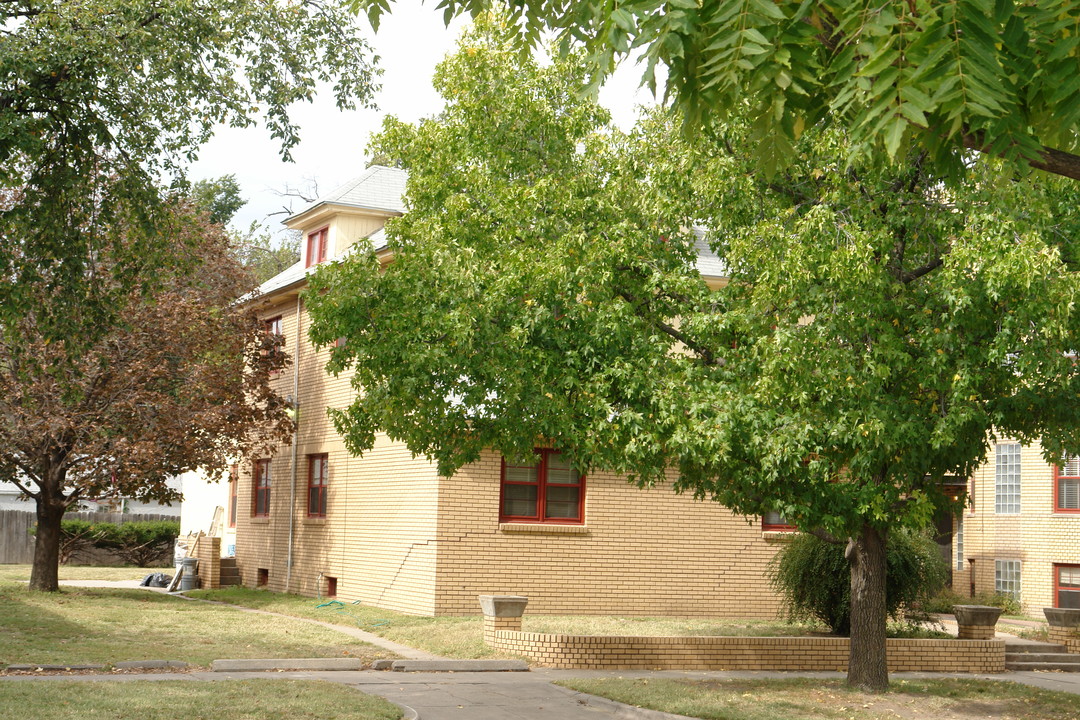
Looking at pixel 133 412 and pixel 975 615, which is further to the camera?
pixel 133 412

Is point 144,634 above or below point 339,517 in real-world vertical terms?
below

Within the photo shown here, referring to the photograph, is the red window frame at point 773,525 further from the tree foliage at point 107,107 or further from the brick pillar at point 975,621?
the tree foliage at point 107,107

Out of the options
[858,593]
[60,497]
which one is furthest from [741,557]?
[60,497]

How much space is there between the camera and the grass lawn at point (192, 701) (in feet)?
34.5

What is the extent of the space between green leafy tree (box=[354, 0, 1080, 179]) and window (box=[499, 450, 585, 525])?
54.6 feet

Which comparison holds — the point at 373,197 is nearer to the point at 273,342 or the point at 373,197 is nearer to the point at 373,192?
the point at 373,192

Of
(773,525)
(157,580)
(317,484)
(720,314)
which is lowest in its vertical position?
(157,580)

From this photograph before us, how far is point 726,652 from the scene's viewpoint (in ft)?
53.4

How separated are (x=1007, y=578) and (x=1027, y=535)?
4.15ft

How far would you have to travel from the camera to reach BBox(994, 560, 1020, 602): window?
94.2 ft

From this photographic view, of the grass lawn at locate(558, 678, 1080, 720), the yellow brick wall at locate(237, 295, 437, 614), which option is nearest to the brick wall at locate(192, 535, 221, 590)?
the yellow brick wall at locate(237, 295, 437, 614)

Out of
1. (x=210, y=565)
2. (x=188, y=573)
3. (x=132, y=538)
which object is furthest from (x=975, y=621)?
(x=132, y=538)

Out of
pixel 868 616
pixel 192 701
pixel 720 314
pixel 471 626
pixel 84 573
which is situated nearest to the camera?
pixel 192 701

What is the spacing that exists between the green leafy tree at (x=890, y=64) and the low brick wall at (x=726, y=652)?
431 inches
